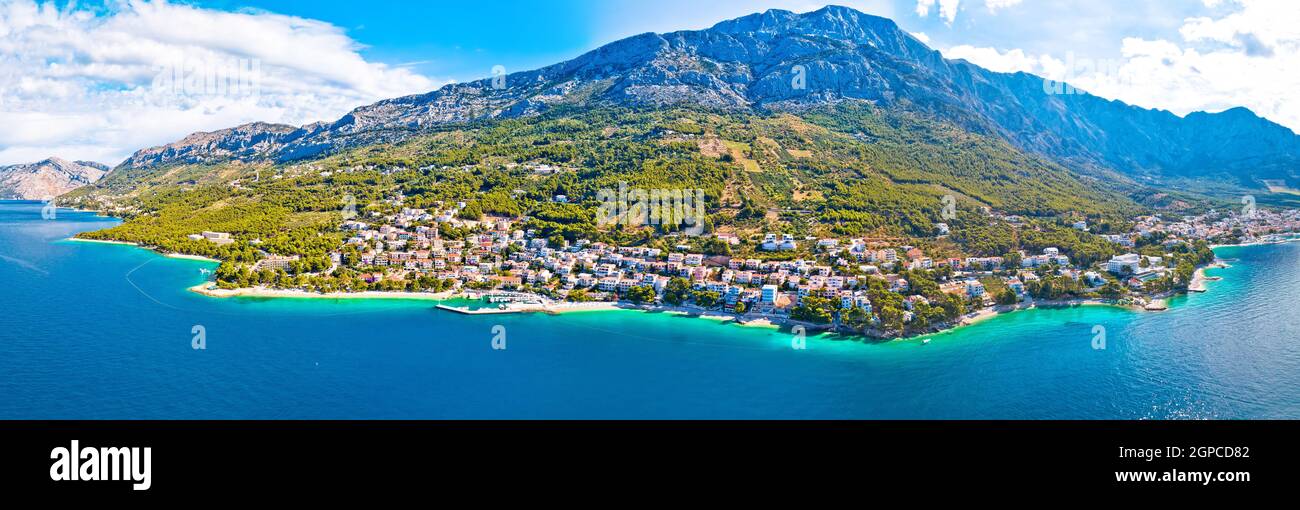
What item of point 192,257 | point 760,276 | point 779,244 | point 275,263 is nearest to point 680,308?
point 760,276

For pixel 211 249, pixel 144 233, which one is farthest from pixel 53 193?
pixel 211 249

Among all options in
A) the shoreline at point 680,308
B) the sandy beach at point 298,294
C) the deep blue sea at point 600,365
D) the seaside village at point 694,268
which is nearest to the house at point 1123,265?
the seaside village at point 694,268

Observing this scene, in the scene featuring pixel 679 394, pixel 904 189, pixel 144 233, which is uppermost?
pixel 904 189

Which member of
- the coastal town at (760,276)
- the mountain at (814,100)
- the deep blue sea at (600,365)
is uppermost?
the mountain at (814,100)

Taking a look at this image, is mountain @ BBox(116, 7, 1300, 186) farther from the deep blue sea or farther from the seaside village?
the deep blue sea

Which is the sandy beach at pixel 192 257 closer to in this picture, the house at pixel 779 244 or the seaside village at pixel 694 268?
the seaside village at pixel 694 268

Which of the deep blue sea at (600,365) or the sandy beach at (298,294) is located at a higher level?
the sandy beach at (298,294)

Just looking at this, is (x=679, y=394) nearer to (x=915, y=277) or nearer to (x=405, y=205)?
(x=915, y=277)
